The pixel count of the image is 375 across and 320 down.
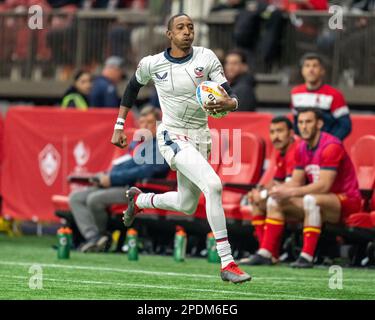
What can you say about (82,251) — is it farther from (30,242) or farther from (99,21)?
(99,21)

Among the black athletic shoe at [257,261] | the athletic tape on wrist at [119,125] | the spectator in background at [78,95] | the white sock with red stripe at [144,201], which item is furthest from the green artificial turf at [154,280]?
the spectator in background at [78,95]

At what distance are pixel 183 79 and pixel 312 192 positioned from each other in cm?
309

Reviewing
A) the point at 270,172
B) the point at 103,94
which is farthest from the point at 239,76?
the point at 103,94

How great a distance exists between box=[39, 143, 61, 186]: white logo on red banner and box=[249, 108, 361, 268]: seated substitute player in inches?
218

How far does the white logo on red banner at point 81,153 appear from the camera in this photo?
67.0 ft

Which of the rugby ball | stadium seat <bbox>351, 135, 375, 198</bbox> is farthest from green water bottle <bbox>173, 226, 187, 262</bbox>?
the rugby ball

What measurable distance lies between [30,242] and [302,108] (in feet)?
17.7

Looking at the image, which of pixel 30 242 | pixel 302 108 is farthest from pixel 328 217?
pixel 30 242

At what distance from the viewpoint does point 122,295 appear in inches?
459

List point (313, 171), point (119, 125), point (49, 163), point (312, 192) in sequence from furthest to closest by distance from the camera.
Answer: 1. point (49, 163)
2. point (313, 171)
3. point (312, 192)
4. point (119, 125)

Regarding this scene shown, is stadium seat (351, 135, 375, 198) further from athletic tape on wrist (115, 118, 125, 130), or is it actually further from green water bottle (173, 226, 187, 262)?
athletic tape on wrist (115, 118, 125, 130)

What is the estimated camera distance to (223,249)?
1228 centimetres

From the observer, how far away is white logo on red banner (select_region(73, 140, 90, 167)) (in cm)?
2042

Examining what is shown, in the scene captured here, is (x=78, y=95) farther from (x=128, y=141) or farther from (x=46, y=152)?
(x=128, y=141)
